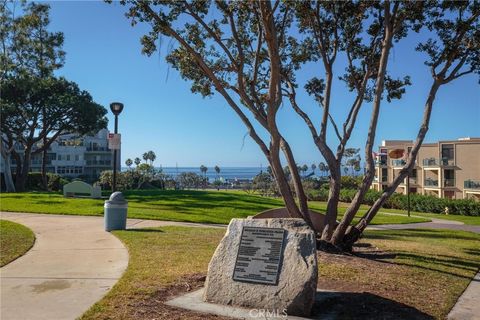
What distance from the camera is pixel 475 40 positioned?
10.6 m

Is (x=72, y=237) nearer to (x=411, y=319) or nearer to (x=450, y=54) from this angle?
(x=411, y=319)

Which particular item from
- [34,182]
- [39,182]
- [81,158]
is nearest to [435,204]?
[39,182]

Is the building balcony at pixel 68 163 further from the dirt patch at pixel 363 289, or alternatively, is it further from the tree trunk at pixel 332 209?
the dirt patch at pixel 363 289

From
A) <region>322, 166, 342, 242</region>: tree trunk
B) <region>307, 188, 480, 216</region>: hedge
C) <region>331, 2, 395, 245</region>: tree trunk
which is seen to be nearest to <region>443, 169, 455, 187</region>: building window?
<region>307, 188, 480, 216</region>: hedge

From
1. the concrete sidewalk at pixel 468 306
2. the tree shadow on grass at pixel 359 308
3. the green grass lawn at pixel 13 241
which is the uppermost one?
the green grass lawn at pixel 13 241

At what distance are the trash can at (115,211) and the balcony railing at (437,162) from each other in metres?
60.5

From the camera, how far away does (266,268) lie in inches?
229

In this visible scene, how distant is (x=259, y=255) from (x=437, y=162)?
65.6 m

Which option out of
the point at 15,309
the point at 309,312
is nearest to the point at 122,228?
the point at 15,309

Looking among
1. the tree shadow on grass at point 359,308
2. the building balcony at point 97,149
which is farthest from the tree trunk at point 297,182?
the building balcony at point 97,149

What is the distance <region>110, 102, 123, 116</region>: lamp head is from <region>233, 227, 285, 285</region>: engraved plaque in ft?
26.8

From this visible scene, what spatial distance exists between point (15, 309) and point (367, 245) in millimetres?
8189

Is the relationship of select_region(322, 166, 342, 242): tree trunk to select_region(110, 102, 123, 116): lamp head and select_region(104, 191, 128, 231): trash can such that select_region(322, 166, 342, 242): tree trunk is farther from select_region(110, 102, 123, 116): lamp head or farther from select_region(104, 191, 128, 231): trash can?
select_region(110, 102, 123, 116): lamp head

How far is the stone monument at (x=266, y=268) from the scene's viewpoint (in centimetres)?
547
